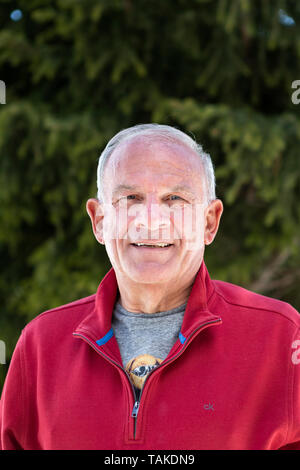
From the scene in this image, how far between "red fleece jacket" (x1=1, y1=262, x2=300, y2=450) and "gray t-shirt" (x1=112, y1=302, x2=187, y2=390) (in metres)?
0.04

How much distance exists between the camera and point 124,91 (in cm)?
408

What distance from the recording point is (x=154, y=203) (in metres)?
1.26

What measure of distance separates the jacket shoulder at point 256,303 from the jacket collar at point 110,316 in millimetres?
45

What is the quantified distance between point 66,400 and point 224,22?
3.12 meters

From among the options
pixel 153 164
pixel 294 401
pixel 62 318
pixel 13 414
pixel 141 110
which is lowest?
pixel 13 414

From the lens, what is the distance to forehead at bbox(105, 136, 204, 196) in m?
1.26

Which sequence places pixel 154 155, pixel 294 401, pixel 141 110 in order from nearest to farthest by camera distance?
pixel 294 401 < pixel 154 155 < pixel 141 110

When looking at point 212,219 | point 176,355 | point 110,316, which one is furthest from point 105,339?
point 212,219

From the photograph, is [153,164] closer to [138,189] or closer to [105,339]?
[138,189]

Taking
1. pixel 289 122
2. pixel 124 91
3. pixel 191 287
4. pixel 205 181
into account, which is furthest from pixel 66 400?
pixel 124 91

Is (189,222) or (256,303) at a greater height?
(189,222)

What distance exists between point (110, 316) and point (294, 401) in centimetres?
50

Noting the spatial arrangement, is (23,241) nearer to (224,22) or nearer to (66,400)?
(224,22)
